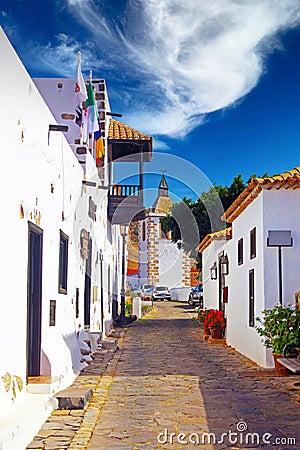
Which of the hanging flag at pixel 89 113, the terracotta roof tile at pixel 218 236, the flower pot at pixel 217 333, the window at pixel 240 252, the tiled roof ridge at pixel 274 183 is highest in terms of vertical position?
the hanging flag at pixel 89 113

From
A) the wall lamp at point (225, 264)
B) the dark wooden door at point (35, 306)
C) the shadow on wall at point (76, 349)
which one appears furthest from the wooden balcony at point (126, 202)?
the dark wooden door at point (35, 306)

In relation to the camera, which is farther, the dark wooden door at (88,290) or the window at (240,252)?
the window at (240,252)

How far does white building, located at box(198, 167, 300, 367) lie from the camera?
33.2ft

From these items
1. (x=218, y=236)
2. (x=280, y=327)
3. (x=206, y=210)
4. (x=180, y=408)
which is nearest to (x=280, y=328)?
(x=280, y=327)

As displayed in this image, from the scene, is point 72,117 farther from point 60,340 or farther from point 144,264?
point 144,264

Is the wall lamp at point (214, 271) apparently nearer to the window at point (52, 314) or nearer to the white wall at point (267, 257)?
the white wall at point (267, 257)

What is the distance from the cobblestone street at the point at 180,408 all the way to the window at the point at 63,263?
1468 mm

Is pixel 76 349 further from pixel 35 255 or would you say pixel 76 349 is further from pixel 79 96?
pixel 79 96

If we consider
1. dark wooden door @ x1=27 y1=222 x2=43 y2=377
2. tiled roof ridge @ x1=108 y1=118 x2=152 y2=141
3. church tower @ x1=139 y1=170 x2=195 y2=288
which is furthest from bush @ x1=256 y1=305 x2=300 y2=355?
church tower @ x1=139 y1=170 x2=195 y2=288

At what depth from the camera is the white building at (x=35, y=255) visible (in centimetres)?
504

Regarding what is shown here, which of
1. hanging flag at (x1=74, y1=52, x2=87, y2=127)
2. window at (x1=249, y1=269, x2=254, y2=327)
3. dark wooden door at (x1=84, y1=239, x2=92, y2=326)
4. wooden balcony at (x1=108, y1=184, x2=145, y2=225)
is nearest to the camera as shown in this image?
hanging flag at (x1=74, y1=52, x2=87, y2=127)

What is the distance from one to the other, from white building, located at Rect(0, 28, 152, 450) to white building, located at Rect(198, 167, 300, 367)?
124 inches

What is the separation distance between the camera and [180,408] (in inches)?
267

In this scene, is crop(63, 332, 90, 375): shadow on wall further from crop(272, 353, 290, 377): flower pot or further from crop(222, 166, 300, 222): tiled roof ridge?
crop(222, 166, 300, 222): tiled roof ridge
